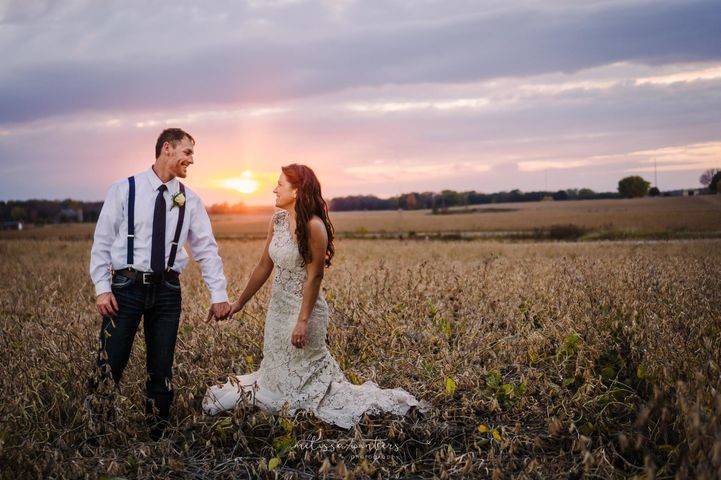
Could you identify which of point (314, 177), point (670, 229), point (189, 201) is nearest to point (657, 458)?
point (314, 177)

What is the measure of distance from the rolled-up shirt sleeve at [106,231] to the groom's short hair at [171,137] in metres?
0.47

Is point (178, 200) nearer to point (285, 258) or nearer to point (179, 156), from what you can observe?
point (179, 156)

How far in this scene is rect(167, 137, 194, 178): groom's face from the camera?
461 centimetres

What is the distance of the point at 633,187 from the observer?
100250mm

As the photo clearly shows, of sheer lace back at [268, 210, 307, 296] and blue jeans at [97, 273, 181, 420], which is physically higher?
sheer lace back at [268, 210, 307, 296]

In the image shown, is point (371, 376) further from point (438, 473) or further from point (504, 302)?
point (504, 302)

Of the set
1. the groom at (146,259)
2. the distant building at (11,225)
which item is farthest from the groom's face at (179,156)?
the distant building at (11,225)

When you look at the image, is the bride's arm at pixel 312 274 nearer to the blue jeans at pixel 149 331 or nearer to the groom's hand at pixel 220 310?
the groom's hand at pixel 220 310

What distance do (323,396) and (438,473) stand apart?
1227 millimetres

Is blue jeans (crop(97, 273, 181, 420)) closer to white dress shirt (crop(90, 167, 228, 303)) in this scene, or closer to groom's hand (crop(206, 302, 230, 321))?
white dress shirt (crop(90, 167, 228, 303))

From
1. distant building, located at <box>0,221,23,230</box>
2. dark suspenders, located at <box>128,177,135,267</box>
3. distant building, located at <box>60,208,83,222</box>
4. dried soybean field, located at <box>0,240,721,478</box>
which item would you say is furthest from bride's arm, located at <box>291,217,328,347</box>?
distant building, located at <box>60,208,83,222</box>

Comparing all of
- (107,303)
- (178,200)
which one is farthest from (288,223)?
(107,303)

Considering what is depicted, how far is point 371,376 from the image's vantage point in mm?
5672

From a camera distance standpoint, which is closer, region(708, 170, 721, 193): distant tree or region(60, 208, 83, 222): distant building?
region(60, 208, 83, 222): distant building
